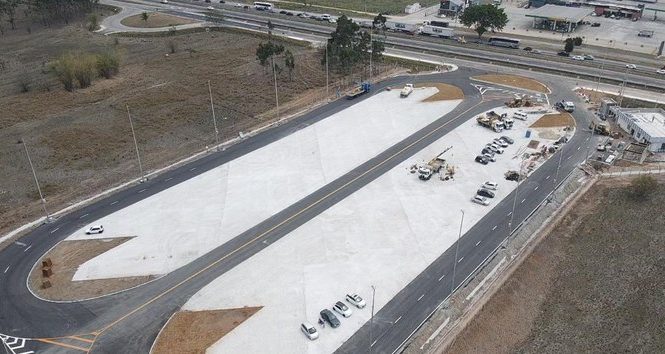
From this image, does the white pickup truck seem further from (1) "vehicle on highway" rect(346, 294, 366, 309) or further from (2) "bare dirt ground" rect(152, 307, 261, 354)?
(2) "bare dirt ground" rect(152, 307, 261, 354)

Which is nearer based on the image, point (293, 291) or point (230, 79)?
point (293, 291)

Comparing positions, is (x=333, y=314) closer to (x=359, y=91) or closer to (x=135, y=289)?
(x=135, y=289)

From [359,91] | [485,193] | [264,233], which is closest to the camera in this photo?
[264,233]

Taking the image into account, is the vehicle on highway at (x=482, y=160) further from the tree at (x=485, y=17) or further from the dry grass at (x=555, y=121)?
the tree at (x=485, y=17)

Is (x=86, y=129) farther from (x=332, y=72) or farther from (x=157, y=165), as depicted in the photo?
(x=332, y=72)

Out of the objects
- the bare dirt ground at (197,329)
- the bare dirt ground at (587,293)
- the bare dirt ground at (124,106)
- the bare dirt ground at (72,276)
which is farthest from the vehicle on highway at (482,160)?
the bare dirt ground at (72,276)

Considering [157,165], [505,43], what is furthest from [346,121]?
[505,43]

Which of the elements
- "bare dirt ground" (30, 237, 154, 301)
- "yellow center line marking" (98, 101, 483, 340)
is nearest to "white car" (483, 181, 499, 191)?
"yellow center line marking" (98, 101, 483, 340)

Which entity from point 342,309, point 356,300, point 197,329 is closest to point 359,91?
point 356,300
